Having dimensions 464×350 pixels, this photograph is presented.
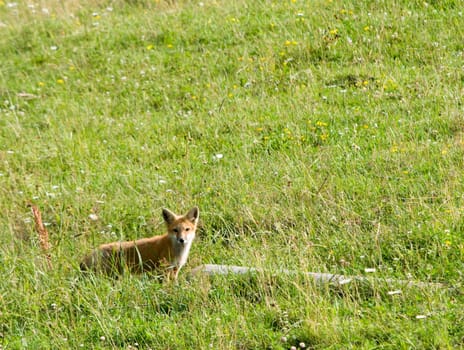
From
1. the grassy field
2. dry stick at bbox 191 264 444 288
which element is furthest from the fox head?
dry stick at bbox 191 264 444 288

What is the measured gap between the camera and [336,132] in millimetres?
9805

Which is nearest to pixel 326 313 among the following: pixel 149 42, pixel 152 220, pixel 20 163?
pixel 152 220

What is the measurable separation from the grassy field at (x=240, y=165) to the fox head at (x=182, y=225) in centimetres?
26

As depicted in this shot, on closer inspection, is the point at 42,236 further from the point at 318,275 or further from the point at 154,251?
the point at 318,275

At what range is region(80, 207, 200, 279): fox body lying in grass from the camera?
7.58 metres

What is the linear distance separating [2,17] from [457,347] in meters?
13.7

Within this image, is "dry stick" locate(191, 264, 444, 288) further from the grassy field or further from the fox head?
the fox head

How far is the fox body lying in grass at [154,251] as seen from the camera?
758 centimetres

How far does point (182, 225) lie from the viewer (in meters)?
7.66

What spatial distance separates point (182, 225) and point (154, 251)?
1.46ft

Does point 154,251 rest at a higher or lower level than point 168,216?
lower

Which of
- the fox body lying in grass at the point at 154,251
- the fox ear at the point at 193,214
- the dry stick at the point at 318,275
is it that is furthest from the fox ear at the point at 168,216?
the dry stick at the point at 318,275

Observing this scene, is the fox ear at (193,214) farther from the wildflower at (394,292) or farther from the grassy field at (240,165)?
the wildflower at (394,292)

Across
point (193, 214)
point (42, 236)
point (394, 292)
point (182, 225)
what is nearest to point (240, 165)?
point (193, 214)
